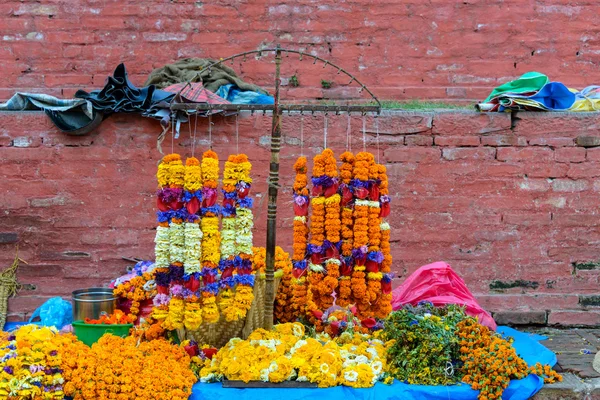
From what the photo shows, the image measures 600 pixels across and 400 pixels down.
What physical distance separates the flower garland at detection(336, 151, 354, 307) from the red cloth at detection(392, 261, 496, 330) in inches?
39.1

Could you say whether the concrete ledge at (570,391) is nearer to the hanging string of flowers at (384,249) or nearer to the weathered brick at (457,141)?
the hanging string of flowers at (384,249)

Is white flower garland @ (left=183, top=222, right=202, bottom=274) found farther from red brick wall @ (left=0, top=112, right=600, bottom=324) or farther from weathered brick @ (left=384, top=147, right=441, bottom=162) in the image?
weathered brick @ (left=384, top=147, right=441, bottom=162)

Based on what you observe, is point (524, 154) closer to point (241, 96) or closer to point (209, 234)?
point (241, 96)

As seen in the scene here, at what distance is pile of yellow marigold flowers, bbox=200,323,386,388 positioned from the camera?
446cm

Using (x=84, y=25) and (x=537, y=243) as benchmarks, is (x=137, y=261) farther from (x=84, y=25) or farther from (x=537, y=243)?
(x=537, y=243)

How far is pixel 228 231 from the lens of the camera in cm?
467

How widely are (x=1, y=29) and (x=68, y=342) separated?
3.91 metres

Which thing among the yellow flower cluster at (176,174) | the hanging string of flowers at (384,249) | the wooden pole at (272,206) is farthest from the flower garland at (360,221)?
the yellow flower cluster at (176,174)

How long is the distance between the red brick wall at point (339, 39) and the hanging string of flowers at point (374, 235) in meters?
2.46

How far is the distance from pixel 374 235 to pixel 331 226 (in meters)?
0.31

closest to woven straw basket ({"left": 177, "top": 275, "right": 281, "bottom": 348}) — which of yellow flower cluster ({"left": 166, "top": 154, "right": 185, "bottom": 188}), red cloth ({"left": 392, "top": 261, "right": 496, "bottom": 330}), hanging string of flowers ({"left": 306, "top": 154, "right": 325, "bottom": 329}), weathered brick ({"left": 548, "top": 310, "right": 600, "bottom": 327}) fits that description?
hanging string of flowers ({"left": 306, "top": 154, "right": 325, "bottom": 329})

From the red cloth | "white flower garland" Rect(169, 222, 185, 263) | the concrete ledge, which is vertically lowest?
the concrete ledge

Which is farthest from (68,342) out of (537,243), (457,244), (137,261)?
(537,243)

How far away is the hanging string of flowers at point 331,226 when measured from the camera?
4.77 metres
